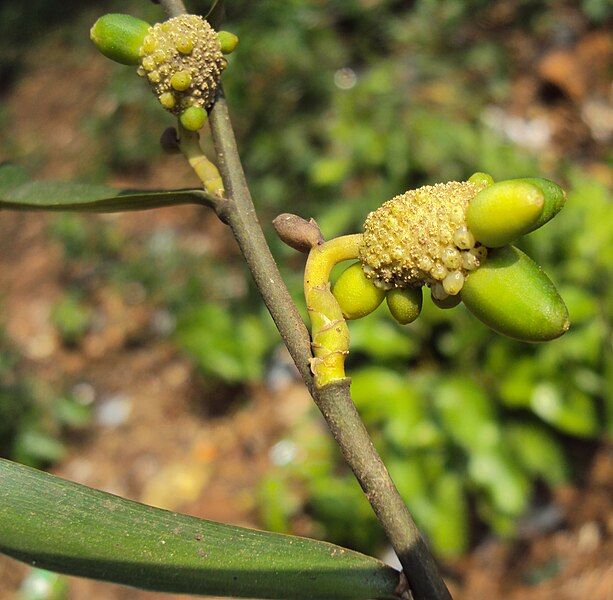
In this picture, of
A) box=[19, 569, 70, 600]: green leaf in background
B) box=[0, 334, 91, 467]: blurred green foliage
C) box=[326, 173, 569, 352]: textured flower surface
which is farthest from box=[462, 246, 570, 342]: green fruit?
box=[0, 334, 91, 467]: blurred green foliage

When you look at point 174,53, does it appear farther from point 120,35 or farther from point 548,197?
point 548,197

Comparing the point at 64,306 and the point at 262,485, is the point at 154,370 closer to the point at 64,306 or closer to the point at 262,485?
the point at 64,306

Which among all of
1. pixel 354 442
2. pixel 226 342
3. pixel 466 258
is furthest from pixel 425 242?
pixel 226 342

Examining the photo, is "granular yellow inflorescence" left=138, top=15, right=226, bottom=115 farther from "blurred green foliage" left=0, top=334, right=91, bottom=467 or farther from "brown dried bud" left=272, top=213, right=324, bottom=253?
"blurred green foliage" left=0, top=334, right=91, bottom=467

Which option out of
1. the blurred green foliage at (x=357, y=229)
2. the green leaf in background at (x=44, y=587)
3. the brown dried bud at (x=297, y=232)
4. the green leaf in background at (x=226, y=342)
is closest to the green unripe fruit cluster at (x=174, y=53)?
the brown dried bud at (x=297, y=232)

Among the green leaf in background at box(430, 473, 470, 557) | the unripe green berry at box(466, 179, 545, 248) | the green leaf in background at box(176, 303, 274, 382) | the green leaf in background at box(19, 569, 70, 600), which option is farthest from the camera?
the green leaf in background at box(176, 303, 274, 382)
